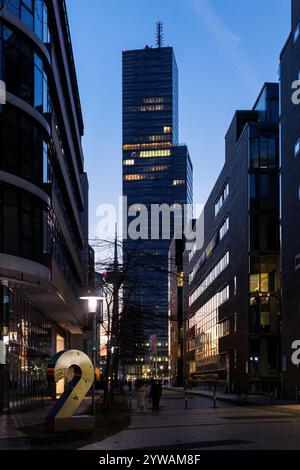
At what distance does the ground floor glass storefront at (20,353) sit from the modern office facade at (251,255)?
2065 cm

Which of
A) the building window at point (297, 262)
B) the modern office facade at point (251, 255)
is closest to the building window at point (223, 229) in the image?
the modern office facade at point (251, 255)

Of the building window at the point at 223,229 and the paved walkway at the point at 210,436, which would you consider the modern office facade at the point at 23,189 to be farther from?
the building window at the point at 223,229

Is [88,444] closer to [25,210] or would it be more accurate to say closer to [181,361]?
[25,210]

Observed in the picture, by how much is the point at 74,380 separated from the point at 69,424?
2.06 metres

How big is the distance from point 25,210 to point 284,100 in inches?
1213

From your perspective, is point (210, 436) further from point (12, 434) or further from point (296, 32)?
point (296, 32)

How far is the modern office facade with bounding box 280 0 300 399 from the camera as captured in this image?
170 feet

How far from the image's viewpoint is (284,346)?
54750mm

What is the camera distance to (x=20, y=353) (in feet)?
122

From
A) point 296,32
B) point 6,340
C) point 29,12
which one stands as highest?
point 296,32

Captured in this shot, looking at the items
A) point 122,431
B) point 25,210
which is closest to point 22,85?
point 25,210

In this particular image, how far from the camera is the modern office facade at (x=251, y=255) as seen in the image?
67.6 m

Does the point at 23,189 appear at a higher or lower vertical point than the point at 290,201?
lower

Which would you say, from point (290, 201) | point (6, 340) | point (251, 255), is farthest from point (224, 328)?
point (6, 340)
